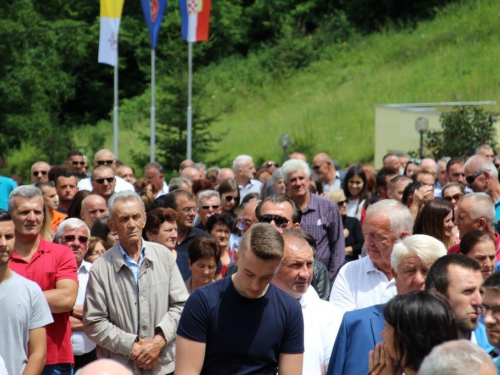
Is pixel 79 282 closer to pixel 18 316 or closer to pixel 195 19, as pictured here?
pixel 18 316

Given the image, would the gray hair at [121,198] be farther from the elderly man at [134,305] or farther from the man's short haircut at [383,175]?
the man's short haircut at [383,175]

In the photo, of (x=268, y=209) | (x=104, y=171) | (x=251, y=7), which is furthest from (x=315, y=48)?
(x=268, y=209)

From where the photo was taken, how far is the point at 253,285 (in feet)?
14.7

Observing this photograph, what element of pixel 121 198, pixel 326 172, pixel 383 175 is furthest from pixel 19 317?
pixel 326 172

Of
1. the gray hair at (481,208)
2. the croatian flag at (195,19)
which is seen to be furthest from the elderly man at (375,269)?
the croatian flag at (195,19)

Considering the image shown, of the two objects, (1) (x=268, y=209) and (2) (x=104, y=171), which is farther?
(2) (x=104, y=171)

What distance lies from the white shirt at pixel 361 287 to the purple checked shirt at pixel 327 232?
2547mm

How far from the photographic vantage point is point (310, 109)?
4138cm

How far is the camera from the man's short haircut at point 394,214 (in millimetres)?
5855

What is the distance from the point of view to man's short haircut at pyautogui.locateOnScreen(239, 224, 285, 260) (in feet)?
14.5

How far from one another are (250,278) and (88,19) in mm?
48343

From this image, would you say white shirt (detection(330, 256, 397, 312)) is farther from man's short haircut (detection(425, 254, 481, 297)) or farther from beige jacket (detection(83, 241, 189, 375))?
beige jacket (detection(83, 241, 189, 375))

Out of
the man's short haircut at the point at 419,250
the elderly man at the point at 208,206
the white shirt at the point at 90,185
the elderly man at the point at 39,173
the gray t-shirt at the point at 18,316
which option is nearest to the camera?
the man's short haircut at the point at 419,250

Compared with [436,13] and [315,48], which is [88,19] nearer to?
[315,48]
